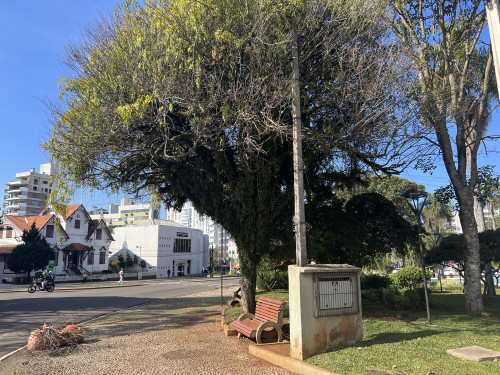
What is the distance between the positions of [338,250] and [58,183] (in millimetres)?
9311

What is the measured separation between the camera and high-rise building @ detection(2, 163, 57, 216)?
93812 mm

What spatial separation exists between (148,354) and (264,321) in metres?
2.52

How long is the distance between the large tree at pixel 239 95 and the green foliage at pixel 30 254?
28299 millimetres

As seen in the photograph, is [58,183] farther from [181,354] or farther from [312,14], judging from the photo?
[312,14]

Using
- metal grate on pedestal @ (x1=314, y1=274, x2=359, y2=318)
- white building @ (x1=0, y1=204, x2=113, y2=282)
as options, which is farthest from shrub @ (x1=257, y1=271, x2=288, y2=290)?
white building @ (x1=0, y1=204, x2=113, y2=282)

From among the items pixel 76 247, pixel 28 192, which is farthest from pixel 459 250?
pixel 28 192

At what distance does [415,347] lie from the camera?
663cm

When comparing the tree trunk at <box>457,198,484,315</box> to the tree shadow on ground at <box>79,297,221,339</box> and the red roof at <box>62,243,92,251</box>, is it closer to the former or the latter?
the tree shadow on ground at <box>79,297,221,339</box>

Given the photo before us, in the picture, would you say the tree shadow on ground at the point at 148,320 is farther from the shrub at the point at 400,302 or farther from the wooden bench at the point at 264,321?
the shrub at the point at 400,302

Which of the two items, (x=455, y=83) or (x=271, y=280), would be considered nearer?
(x=455, y=83)

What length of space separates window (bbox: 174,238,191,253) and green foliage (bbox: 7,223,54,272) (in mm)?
26099

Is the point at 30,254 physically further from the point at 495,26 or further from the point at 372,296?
the point at 495,26

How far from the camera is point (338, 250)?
12.8m

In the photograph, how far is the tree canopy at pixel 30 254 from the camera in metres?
34.1
